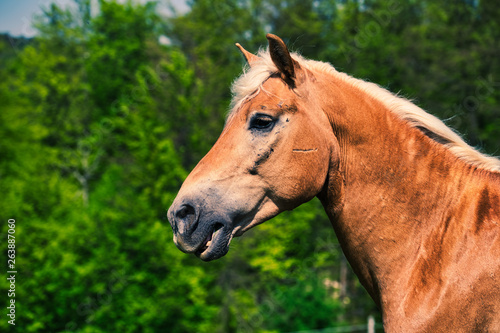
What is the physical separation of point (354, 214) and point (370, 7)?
83.2 feet

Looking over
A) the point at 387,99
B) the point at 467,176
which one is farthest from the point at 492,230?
the point at 387,99

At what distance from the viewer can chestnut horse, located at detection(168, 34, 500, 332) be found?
211cm

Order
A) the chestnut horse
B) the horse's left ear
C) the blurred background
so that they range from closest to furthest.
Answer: the chestnut horse → the horse's left ear → the blurred background

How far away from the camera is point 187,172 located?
64.8 ft

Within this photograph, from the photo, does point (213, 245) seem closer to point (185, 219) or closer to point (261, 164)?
point (185, 219)

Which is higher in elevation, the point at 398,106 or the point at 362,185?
the point at 398,106

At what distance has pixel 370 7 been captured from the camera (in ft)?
81.8

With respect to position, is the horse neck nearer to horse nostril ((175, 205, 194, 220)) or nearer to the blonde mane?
the blonde mane

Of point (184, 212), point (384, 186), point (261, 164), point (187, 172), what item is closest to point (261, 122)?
point (261, 164)

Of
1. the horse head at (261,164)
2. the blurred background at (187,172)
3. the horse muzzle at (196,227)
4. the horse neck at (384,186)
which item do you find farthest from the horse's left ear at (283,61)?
the blurred background at (187,172)

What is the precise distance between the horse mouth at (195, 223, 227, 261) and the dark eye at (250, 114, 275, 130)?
54 cm

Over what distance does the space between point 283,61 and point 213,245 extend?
103 cm

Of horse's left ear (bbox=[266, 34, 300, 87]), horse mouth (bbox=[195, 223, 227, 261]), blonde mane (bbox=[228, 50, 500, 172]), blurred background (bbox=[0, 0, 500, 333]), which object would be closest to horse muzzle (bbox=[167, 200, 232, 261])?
horse mouth (bbox=[195, 223, 227, 261])

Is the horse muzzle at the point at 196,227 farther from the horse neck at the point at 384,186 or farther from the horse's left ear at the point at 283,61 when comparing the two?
the horse's left ear at the point at 283,61
